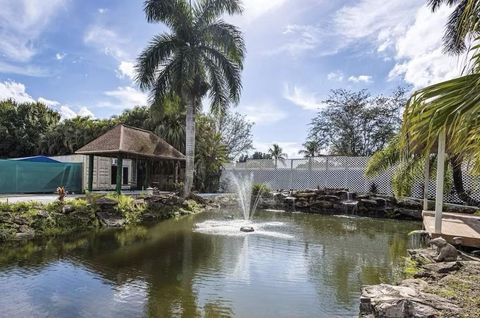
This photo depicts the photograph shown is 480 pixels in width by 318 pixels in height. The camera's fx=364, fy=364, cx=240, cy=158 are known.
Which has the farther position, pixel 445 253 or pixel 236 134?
pixel 236 134

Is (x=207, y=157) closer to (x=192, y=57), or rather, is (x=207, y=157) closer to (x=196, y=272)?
(x=192, y=57)

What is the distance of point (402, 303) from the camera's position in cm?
369

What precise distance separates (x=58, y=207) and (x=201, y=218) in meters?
4.86

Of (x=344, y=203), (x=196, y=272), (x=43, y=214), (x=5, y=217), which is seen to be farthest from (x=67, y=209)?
(x=344, y=203)

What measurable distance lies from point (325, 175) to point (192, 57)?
932 cm

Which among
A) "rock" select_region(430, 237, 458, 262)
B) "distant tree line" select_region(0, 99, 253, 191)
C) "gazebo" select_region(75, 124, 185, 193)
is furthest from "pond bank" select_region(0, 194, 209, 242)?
"rock" select_region(430, 237, 458, 262)

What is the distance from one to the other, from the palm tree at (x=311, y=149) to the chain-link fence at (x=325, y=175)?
4.68 meters

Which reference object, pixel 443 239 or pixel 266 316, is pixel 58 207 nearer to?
pixel 266 316

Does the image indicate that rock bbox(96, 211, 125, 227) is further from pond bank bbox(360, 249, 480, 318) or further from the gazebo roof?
pond bank bbox(360, 249, 480, 318)

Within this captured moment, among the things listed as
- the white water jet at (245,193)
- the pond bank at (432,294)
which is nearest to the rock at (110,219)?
the white water jet at (245,193)

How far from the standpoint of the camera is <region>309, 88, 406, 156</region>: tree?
23.3 metres

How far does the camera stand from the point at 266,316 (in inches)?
175

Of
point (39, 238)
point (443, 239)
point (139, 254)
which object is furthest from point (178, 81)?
point (443, 239)

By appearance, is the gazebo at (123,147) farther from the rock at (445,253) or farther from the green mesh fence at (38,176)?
the rock at (445,253)
